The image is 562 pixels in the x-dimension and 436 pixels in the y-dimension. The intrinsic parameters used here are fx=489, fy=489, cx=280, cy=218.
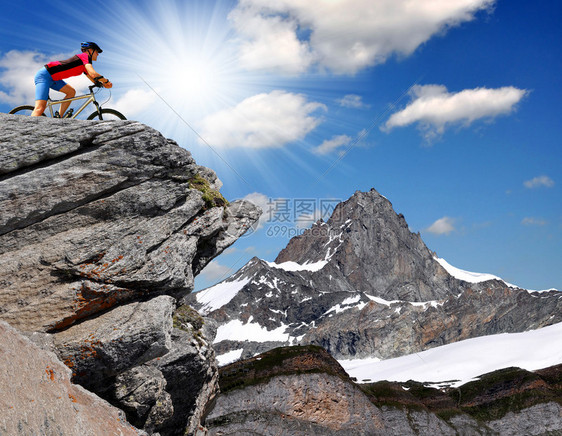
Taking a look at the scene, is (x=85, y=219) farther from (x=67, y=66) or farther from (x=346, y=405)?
(x=346, y=405)

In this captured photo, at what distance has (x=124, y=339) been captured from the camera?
18.9 m

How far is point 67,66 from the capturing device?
74.5 feet

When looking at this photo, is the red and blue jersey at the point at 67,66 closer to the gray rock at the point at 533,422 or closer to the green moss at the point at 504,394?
the gray rock at the point at 533,422

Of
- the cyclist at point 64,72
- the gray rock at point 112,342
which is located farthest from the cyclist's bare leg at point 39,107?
the gray rock at point 112,342

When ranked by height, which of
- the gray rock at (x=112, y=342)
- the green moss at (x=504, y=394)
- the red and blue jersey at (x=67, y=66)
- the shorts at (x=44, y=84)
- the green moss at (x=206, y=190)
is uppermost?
the red and blue jersey at (x=67, y=66)

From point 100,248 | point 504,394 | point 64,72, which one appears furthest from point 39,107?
point 504,394

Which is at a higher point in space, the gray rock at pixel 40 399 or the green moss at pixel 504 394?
the green moss at pixel 504 394

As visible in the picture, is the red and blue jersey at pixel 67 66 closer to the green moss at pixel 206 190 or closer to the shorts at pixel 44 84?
the shorts at pixel 44 84

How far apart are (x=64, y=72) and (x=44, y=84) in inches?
43.1

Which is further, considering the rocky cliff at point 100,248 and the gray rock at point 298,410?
the gray rock at point 298,410

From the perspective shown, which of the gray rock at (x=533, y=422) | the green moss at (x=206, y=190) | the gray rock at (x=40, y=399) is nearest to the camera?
the gray rock at (x=40, y=399)

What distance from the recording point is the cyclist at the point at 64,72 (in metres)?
22.6

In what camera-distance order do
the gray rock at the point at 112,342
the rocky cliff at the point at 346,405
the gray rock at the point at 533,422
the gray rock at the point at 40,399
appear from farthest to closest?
the gray rock at the point at 533,422 < the rocky cliff at the point at 346,405 < the gray rock at the point at 112,342 < the gray rock at the point at 40,399

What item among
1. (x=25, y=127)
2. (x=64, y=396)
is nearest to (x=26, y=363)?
(x=64, y=396)
